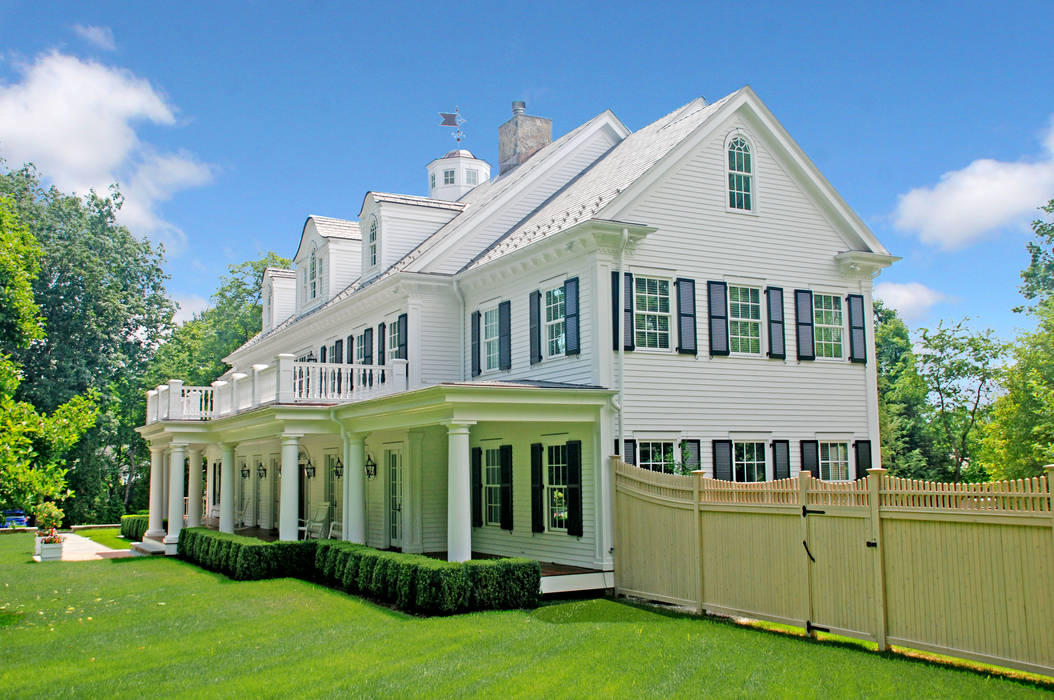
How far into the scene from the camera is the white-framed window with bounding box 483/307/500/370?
19953mm

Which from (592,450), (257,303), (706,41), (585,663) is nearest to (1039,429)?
(706,41)

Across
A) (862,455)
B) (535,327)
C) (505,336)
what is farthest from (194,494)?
(862,455)

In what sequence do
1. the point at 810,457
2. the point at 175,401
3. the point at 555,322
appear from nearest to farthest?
the point at 555,322
the point at 810,457
the point at 175,401

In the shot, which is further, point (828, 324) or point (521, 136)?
point (521, 136)

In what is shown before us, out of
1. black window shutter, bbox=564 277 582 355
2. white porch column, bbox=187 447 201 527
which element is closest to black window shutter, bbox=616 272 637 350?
black window shutter, bbox=564 277 582 355

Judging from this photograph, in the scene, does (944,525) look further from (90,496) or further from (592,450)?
(90,496)

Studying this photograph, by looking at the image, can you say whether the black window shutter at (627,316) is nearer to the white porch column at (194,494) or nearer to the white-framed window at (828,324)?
the white-framed window at (828,324)

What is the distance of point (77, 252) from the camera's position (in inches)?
1711

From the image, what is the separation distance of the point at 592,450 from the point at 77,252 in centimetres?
3628

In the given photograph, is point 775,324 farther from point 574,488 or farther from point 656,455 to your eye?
point 574,488

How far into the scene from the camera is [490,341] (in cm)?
2016

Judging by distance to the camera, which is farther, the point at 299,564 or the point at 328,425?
the point at 328,425

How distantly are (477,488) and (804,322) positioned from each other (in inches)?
309

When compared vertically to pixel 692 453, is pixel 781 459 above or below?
below
